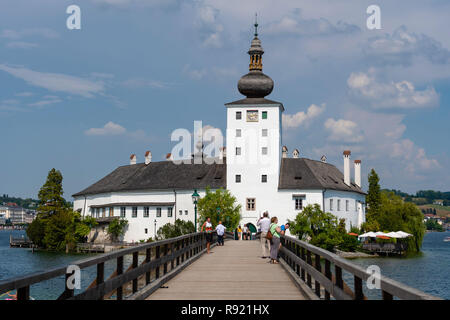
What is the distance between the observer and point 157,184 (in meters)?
76.9

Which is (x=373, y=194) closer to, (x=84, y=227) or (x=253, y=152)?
(x=253, y=152)

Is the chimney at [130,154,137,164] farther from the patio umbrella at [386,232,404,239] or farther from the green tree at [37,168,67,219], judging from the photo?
the patio umbrella at [386,232,404,239]

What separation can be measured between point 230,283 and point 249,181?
2227 inches

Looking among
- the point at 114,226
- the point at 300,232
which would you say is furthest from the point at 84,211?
the point at 300,232

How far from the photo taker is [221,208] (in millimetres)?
66750

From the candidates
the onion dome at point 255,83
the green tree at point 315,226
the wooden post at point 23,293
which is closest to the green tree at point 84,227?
the onion dome at point 255,83

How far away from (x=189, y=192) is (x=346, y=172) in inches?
886

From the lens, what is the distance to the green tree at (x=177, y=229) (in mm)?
67312

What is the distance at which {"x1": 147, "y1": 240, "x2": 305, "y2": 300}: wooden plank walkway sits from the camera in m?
11.1

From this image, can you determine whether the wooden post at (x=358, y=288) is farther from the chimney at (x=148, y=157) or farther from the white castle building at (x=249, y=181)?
the chimney at (x=148, y=157)

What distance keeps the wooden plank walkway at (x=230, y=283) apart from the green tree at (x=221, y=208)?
4733 centimetres

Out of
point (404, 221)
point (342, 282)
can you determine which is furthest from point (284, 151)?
point (342, 282)

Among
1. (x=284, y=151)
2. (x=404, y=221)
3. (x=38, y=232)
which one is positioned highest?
(x=284, y=151)
